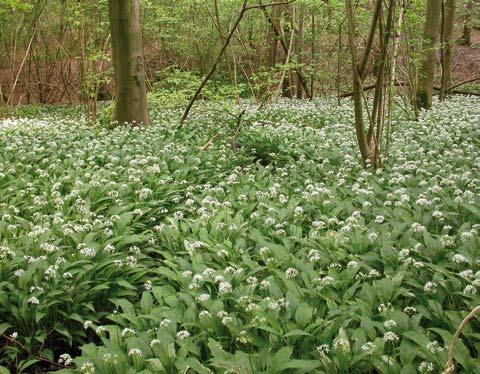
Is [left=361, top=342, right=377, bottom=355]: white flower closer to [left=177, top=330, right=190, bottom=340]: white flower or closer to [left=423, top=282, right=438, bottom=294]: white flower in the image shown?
[left=423, top=282, right=438, bottom=294]: white flower

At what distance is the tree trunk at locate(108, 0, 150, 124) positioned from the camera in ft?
31.8

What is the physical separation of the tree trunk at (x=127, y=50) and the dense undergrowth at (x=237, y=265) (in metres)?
2.84

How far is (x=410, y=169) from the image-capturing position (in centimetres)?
647

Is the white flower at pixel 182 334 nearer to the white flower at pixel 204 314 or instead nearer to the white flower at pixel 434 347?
the white flower at pixel 204 314

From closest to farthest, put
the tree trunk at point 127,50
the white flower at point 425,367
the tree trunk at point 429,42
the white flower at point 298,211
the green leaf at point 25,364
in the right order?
the white flower at point 425,367 < the green leaf at point 25,364 < the white flower at point 298,211 < the tree trunk at point 127,50 < the tree trunk at point 429,42

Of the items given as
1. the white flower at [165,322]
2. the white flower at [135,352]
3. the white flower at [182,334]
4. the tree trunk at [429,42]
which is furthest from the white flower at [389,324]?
the tree trunk at [429,42]

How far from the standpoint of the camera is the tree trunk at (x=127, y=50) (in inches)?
382

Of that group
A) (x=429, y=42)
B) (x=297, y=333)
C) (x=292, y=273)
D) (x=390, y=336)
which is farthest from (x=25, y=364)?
(x=429, y=42)

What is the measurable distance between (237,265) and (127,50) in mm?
7075

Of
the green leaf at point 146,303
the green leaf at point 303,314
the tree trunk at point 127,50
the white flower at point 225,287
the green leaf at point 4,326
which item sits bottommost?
the green leaf at point 4,326

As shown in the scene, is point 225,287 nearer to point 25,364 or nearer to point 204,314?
point 204,314

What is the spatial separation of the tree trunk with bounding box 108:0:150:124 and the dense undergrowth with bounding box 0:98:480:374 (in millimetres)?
2840

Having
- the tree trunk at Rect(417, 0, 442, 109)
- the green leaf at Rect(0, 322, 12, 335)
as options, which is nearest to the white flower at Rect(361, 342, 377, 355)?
the green leaf at Rect(0, 322, 12, 335)

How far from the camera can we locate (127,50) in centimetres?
982
